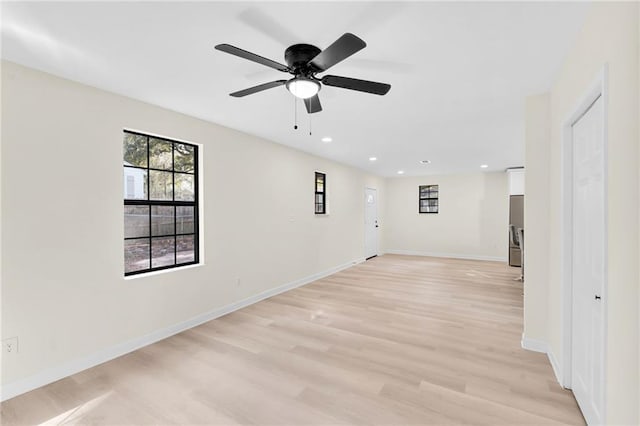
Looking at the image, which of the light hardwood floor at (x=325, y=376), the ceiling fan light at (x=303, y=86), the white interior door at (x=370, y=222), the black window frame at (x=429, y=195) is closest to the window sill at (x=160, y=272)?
the light hardwood floor at (x=325, y=376)

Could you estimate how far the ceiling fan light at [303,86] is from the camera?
1.89 metres

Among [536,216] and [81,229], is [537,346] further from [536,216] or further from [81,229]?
[81,229]

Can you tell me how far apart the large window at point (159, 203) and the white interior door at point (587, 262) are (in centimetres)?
364

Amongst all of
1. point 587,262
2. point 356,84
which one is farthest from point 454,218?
point 356,84

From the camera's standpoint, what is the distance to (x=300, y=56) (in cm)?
191

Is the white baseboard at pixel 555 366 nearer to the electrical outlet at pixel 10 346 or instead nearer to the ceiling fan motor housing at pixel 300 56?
the ceiling fan motor housing at pixel 300 56

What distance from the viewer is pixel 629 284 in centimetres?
111

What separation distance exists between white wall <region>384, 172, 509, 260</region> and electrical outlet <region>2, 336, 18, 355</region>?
27.0 ft

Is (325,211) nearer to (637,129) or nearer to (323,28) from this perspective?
(323,28)

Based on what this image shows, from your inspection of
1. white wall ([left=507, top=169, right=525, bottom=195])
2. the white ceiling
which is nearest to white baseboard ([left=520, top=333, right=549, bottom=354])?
the white ceiling

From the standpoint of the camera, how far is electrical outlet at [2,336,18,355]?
6.82 feet

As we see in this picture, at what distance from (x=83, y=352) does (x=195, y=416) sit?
4.46 ft

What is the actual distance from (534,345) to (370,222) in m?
5.49

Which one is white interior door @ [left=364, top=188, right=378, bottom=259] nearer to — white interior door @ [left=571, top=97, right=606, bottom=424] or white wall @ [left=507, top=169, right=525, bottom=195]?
white wall @ [left=507, top=169, right=525, bottom=195]
